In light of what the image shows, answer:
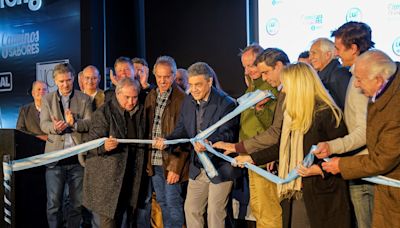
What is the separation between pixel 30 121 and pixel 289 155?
10.00 ft

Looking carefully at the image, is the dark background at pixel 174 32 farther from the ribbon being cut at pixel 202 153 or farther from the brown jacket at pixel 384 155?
the brown jacket at pixel 384 155

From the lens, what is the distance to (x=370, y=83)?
3285mm

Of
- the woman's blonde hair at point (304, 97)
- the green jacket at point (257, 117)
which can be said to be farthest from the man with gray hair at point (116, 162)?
the woman's blonde hair at point (304, 97)

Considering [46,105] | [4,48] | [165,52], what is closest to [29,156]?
[46,105]

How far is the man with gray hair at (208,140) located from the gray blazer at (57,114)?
100 centimetres

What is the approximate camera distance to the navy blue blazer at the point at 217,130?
14.9ft

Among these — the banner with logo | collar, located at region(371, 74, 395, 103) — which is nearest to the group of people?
collar, located at region(371, 74, 395, 103)

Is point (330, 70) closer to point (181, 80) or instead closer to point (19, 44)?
point (181, 80)

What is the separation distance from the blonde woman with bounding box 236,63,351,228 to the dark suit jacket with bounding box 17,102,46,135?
3.03m

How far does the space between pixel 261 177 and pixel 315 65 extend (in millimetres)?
970

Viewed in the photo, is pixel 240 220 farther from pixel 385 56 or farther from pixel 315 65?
pixel 385 56

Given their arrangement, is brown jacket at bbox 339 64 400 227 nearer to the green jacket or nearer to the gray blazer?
the green jacket

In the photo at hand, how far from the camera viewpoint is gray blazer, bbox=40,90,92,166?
17.0 feet

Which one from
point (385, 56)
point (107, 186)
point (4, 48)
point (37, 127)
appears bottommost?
point (107, 186)
